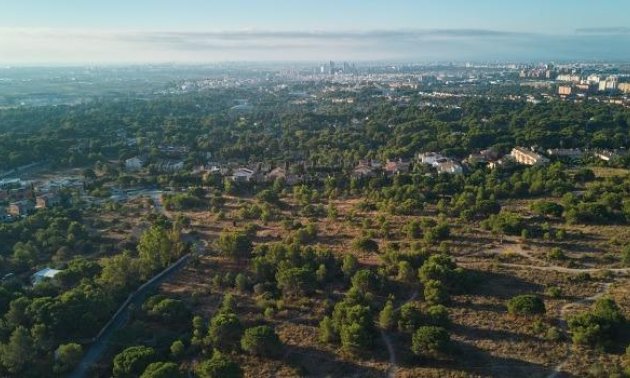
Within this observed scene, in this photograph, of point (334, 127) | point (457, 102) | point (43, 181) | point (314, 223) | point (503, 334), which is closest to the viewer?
point (503, 334)

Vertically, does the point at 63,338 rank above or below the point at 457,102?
below

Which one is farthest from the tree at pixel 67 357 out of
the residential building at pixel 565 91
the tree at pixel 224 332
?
the residential building at pixel 565 91

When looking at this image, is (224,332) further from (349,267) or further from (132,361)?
(349,267)

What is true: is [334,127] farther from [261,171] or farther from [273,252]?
[273,252]

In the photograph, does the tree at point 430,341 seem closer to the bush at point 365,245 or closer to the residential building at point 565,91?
→ the bush at point 365,245

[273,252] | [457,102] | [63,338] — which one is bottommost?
[63,338]

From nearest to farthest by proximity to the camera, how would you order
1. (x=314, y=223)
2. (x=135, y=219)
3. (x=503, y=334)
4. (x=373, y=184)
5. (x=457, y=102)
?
(x=503, y=334) < (x=314, y=223) < (x=135, y=219) < (x=373, y=184) < (x=457, y=102)

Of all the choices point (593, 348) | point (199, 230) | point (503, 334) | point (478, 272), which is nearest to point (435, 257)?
point (478, 272)

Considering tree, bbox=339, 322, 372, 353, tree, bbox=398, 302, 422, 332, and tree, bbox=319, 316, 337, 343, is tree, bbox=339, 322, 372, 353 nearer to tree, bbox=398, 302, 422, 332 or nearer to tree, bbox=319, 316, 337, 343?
tree, bbox=319, 316, 337, 343

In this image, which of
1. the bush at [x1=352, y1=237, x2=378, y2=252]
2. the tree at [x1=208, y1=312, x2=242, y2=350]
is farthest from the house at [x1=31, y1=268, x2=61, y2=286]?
the bush at [x1=352, y1=237, x2=378, y2=252]
